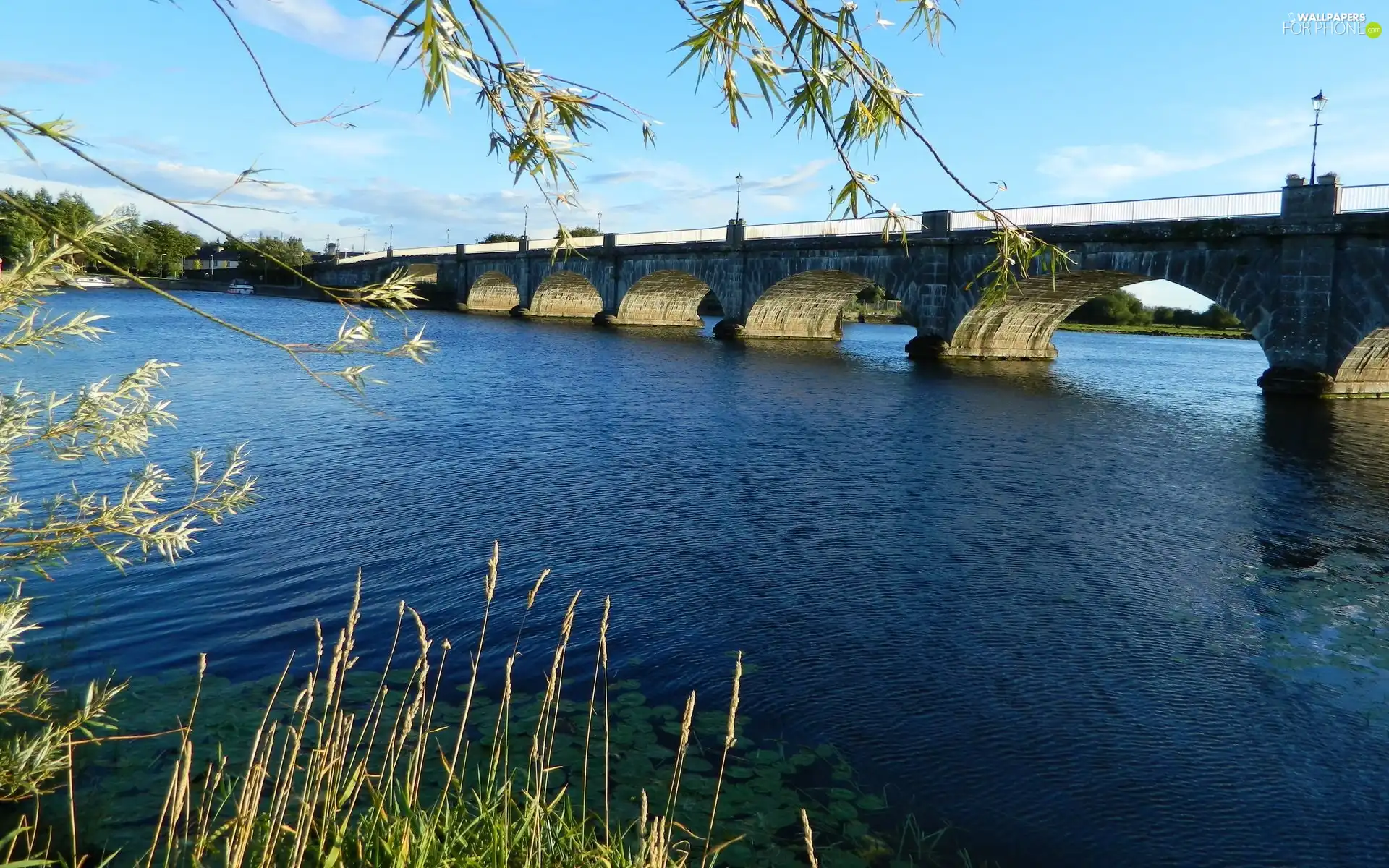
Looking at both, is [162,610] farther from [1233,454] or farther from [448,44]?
[1233,454]

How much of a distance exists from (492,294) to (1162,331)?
59.5m

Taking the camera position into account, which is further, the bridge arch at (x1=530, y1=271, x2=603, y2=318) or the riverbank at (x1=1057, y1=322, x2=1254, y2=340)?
the riverbank at (x1=1057, y1=322, x2=1254, y2=340)

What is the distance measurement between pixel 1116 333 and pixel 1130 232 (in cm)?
6589

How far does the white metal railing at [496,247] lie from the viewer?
75.8 metres

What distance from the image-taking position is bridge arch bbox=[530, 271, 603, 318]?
7081 cm

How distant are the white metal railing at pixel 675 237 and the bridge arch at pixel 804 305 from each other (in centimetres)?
420

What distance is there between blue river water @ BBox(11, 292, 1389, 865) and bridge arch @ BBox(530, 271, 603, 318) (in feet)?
163

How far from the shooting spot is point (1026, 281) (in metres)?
32.0

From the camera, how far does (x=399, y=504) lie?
39.7ft

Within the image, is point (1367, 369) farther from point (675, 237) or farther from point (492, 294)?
point (492, 294)

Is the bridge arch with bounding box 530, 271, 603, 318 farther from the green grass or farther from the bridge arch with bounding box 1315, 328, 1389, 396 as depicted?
the green grass

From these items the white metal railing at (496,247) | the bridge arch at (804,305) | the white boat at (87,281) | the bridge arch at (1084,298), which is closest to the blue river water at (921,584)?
the white boat at (87,281)

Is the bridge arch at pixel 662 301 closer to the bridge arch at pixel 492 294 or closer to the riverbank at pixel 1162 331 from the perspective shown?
the bridge arch at pixel 492 294

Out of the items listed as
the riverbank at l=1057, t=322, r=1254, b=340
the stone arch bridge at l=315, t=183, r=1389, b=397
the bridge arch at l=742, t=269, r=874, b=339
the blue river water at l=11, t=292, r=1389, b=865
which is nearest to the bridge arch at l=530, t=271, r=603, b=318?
the stone arch bridge at l=315, t=183, r=1389, b=397
